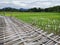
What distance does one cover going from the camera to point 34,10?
10225 cm

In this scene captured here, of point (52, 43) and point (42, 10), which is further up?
point (52, 43)

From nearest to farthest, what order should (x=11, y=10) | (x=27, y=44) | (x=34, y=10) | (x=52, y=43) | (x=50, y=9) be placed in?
(x=27, y=44), (x=52, y=43), (x=50, y=9), (x=34, y=10), (x=11, y=10)

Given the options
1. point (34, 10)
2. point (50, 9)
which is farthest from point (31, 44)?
point (34, 10)

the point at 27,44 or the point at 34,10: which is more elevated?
the point at 27,44

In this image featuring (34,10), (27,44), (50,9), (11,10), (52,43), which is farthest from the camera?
(11,10)

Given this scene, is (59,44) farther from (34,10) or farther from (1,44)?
(34,10)

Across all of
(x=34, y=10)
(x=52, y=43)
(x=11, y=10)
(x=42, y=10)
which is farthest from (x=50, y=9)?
(x=52, y=43)

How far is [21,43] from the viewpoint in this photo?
9.55 m

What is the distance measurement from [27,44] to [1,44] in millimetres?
1176

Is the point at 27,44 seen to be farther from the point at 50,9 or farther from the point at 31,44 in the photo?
the point at 50,9

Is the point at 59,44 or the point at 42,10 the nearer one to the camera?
the point at 59,44

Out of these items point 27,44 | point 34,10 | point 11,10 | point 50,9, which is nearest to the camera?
point 27,44

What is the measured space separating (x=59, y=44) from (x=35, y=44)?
99 centimetres

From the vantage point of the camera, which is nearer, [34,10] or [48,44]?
[48,44]
